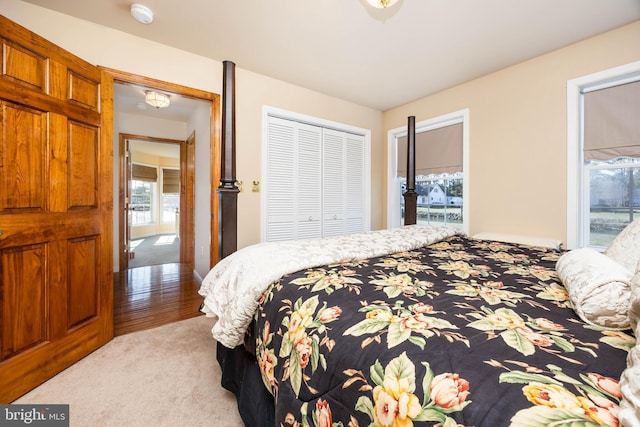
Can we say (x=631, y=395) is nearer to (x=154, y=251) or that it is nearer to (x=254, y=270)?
(x=254, y=270)

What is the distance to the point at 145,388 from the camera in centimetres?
160

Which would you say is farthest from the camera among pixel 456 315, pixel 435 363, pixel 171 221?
pixel 171 221

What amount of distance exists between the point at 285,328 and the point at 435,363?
0.50m

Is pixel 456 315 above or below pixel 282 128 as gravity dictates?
below

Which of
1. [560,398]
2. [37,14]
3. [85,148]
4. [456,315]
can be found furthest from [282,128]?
[560,398]

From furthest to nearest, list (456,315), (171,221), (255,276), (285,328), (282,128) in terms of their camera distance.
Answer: (171,221), (282,128), (255,276), (285,328), (456,315)

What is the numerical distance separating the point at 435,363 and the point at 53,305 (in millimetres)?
2298

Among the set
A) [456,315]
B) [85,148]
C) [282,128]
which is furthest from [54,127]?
[456,315]

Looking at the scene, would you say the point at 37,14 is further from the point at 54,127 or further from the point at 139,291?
the point at 139,291

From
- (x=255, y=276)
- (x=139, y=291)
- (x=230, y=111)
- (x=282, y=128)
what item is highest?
(x=282, y=128)

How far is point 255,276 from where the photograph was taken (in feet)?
3.73

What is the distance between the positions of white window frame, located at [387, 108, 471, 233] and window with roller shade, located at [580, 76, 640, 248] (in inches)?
38.5

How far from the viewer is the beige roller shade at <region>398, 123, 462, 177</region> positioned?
3.25 m

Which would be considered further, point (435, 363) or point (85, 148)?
point (85, 148)
